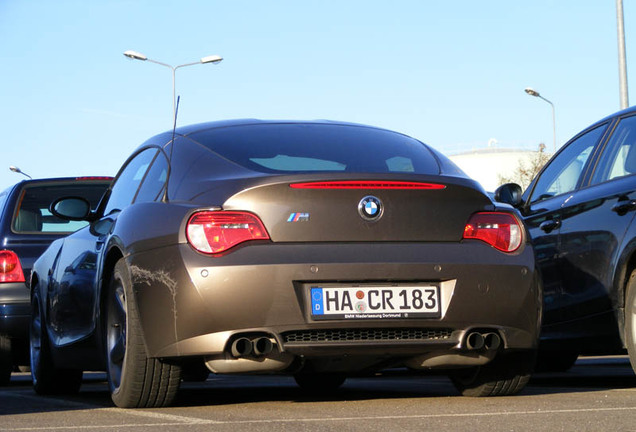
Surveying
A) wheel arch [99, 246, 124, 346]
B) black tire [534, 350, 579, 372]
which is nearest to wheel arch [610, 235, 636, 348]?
black tire [534, 350, 579, 372]

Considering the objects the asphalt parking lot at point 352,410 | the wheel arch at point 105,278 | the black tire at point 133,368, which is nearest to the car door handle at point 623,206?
the asphalt parking lot at point 352,410

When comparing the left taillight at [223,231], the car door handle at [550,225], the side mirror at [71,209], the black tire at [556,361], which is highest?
the left taillight at [223,231]

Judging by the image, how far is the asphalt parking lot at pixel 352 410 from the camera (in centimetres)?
536

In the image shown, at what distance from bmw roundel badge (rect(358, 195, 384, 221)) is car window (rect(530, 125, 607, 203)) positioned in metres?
2.72

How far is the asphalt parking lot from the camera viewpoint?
536 cm

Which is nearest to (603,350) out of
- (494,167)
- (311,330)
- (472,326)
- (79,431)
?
(472,326)

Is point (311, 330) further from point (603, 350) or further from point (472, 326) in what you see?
point (603, 350)

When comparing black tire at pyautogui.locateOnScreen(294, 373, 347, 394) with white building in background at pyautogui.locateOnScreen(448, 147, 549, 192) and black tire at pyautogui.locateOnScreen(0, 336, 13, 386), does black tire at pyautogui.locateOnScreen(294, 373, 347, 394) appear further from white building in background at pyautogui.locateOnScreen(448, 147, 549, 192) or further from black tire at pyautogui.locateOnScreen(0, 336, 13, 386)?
white building in background at pyautogui.locateOnScreen(448, 147, 549, 192)

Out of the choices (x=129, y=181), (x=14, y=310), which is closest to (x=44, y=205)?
(x=14, y=310)

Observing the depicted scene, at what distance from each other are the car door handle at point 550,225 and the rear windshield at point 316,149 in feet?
5.26

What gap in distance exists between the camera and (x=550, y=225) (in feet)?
27.9

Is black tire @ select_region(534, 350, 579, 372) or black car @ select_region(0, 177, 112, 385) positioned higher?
black car @ select_region(0, 177, 112, 385)

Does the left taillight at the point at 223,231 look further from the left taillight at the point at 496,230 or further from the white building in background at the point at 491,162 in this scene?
the white building in background at the point at 491,162

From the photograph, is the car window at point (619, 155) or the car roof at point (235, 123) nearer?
the car roof at point (235, 123)
